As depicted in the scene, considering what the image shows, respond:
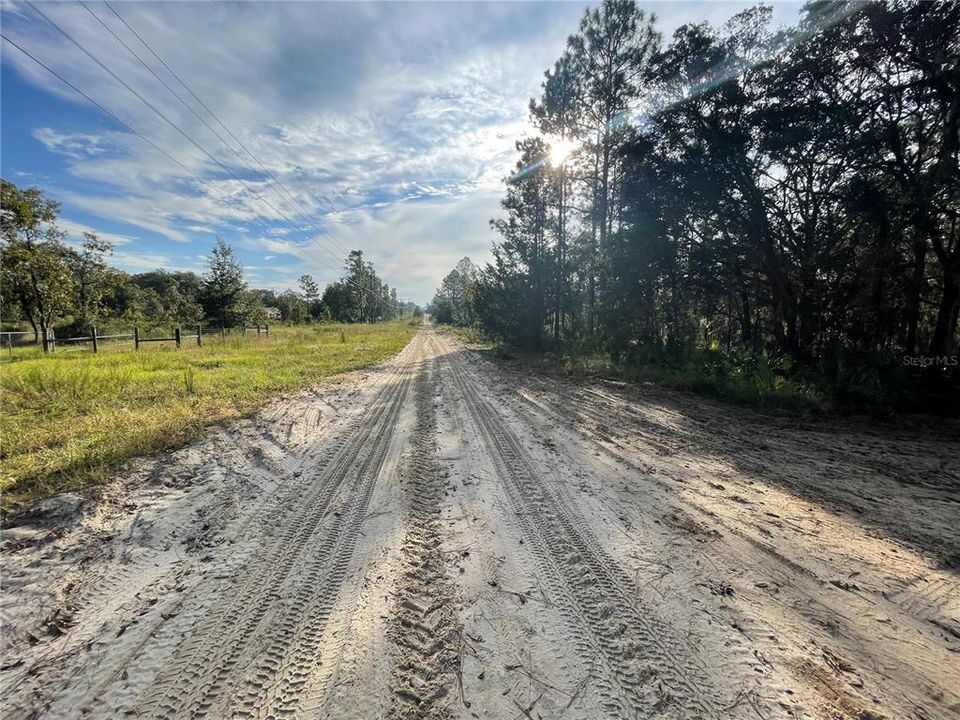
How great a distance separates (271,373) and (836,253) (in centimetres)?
1566

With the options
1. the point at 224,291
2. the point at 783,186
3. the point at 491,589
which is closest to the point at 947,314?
the point at 783,186

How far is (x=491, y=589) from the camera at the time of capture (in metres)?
2.43

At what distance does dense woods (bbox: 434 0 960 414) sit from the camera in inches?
346

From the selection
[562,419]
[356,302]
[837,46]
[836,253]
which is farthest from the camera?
[356,302]

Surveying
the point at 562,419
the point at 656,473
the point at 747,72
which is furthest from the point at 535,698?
the point at 747,72

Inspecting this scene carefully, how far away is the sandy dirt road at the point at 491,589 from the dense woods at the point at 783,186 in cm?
614

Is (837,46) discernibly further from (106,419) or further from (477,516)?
(106,419)

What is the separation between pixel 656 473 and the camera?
167 inches

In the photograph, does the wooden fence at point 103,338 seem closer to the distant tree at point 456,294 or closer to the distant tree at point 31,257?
the distant tree at point 31,257

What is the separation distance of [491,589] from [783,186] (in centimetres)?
1482

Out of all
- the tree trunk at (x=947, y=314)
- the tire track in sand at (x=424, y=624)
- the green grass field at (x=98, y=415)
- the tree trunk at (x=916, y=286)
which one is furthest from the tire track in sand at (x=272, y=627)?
the tree trunk at (x=947, y=314)

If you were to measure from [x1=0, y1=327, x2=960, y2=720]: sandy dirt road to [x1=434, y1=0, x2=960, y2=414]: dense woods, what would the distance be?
614 cm

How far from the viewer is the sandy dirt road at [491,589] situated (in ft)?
5.68

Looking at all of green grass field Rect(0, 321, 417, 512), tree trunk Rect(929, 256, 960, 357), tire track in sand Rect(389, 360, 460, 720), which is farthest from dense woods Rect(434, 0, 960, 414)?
green grass field Rect(0, 321, 417, 512)
